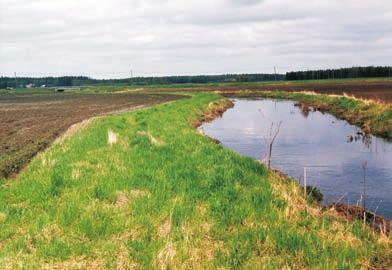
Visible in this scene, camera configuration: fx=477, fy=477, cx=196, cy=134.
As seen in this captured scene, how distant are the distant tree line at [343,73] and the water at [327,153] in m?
140

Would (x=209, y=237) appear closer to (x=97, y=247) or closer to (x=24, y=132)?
(x=97, y=247)

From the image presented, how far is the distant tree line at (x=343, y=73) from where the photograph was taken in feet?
537

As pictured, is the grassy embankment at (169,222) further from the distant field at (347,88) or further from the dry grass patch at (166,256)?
the distant field at (347,88)

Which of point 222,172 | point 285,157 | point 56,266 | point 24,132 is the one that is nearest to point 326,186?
point 222,172

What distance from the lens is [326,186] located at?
48.5ft

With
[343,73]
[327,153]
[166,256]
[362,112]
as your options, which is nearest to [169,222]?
[166,256]

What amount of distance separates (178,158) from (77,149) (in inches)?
166

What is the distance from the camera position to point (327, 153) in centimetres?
2122

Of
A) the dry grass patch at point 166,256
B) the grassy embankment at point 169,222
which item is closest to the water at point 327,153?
the grassy embankment at point 169,222

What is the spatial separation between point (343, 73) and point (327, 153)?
162 metres

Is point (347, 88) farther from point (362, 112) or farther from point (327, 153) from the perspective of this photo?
point (327, 153)

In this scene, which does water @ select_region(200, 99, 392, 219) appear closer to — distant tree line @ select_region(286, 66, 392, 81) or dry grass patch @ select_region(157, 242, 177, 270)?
dry grass patch @ select_region(157, 242, 177, 270)

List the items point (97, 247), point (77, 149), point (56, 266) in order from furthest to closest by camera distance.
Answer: point (77, 149)
point (97, 247)
point (56, 266)

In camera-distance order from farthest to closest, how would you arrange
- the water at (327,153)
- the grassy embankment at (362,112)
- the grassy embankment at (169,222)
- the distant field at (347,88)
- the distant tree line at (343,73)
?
the distant tree line at (343,73)
the distant field at (347,88)
the grassy embankment at (362,112)
the water at (327,153)
the grassy embankment at (169,222)
